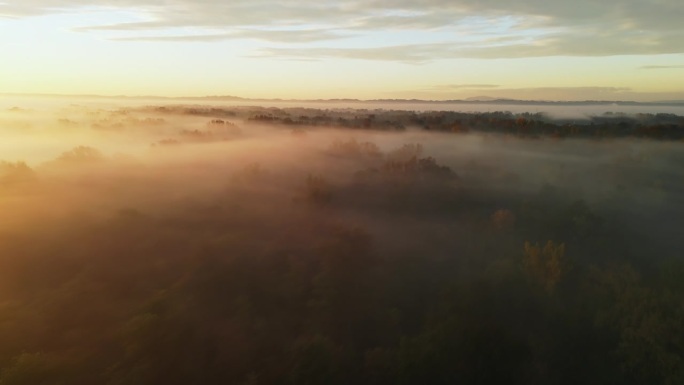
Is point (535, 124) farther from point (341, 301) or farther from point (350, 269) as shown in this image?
point (341, 301)

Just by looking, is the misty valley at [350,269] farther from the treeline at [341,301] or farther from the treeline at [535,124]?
the treeline at [535,124]

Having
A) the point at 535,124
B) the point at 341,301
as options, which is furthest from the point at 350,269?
the point at 535,124

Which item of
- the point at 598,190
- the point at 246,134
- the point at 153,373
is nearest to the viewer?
the point at 153,373

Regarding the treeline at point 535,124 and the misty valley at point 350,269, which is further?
the treeline at point 535,124

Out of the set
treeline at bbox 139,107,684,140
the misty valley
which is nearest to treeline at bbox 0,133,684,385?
the misty valley

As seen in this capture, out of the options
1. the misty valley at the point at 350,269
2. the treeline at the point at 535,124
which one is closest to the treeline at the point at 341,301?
the misty valley at the point at 350,269

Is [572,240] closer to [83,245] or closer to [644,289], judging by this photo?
[644,289]

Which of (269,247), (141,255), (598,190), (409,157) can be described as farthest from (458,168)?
(141,255)

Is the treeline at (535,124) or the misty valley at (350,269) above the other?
the treeline at (535,124)
